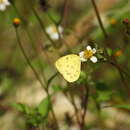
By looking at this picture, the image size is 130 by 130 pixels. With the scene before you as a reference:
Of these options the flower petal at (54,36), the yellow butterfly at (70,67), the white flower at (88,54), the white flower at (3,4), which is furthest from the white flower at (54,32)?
the yellow butterfly at (70,67)

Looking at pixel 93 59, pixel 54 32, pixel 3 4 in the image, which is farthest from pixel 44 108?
pixel 54 32

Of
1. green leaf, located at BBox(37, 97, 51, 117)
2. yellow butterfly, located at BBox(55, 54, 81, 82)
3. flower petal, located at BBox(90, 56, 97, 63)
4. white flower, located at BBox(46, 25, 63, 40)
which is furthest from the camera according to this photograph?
white flower, located at BBox(46, 25, 63, 40)

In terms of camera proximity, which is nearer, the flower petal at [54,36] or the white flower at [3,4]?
the white flower at [3,4]

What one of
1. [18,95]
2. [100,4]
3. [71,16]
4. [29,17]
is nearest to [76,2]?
[71,16]

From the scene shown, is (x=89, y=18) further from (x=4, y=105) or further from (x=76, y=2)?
(x=76, y=2)

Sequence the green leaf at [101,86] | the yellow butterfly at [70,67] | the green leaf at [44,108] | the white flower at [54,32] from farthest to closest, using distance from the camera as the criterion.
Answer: the white flower at [54,32] → the green leaf at [101,86] → the green leaf at [44,108] → the yellow butterfly at [70,67]

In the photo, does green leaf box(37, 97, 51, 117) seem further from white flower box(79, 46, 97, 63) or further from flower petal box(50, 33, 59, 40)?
flower petal box(50, 33, 59, 40)

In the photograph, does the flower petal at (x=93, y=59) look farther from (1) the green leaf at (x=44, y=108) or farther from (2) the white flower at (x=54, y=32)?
(2) the white flower at (x=54, y=32)

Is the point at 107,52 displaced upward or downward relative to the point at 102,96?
upward

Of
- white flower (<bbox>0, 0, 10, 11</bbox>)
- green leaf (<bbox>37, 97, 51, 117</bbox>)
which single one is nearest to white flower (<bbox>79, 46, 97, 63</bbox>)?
green leaf (<bbox>37, 97, 51, 117</bbox>)
